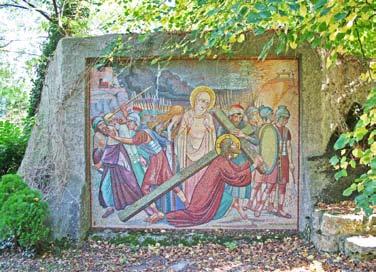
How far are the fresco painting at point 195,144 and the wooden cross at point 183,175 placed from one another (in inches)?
0.4

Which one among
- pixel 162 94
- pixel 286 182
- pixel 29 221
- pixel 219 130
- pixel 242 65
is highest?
pixel 242 65

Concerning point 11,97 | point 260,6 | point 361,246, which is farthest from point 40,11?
point 361,246

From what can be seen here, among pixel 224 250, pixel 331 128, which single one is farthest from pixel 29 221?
pixel 331 128

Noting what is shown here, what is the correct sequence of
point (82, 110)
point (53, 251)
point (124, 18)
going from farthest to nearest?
point (124, 18) < point (82, 110) < point (53, 251)

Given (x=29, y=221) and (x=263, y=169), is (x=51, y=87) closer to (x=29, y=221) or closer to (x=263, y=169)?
(x=29, y=221)

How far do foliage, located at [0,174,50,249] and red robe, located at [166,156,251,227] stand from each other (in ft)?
5.41

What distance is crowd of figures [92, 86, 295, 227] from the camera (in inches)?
193

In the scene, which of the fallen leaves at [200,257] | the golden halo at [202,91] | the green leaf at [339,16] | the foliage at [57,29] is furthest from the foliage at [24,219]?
the foliage at [57,29]

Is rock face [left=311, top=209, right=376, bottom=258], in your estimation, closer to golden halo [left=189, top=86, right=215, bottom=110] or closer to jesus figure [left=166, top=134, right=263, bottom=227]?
jesus figure [left=166, top=134, right=263, bottom=227]

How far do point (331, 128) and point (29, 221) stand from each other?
10.9 ft

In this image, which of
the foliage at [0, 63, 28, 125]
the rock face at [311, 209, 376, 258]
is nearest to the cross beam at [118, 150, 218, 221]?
the rock face at [311, 209, 376, 258]

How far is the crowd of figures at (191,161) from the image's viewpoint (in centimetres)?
491

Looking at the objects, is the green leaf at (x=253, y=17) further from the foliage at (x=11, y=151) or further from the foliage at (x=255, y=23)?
the foliage at (x=11, y=151)

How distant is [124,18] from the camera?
6.03 m
